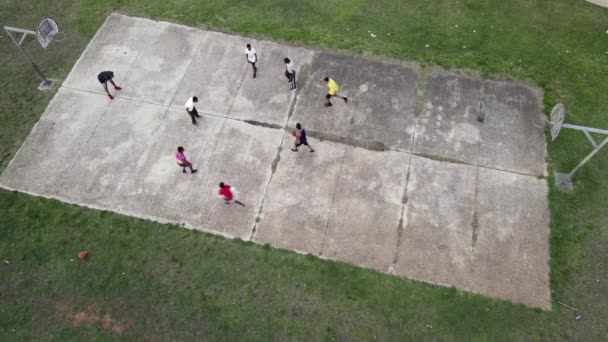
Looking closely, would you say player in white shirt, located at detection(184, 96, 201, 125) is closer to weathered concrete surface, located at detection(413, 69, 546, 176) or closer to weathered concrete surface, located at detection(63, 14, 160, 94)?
weathered concrete surface, located at detection(63, 14, 160, 94)

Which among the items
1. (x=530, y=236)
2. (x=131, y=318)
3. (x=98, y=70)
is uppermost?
(x=98, y=70)

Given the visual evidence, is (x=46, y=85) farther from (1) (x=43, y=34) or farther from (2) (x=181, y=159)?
(2) (x=181, y=159)

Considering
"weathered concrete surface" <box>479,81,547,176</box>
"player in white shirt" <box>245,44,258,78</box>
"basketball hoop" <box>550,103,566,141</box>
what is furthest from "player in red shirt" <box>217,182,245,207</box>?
"basketball hoop" <box>550,103,566,141</box>

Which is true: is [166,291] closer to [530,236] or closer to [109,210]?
[109,210]

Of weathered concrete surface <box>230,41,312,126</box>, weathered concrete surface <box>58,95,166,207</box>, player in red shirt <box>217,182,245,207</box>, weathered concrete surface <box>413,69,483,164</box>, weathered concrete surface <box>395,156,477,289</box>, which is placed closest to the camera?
player in red shirt <box>217,182,245,207</box>

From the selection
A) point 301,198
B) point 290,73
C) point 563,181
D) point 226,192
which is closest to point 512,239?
point 563,181

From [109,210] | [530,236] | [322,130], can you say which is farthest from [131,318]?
[530,236]

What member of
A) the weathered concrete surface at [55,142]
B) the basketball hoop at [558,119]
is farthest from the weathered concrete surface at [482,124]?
the weathered concrete surface at [55,142]
